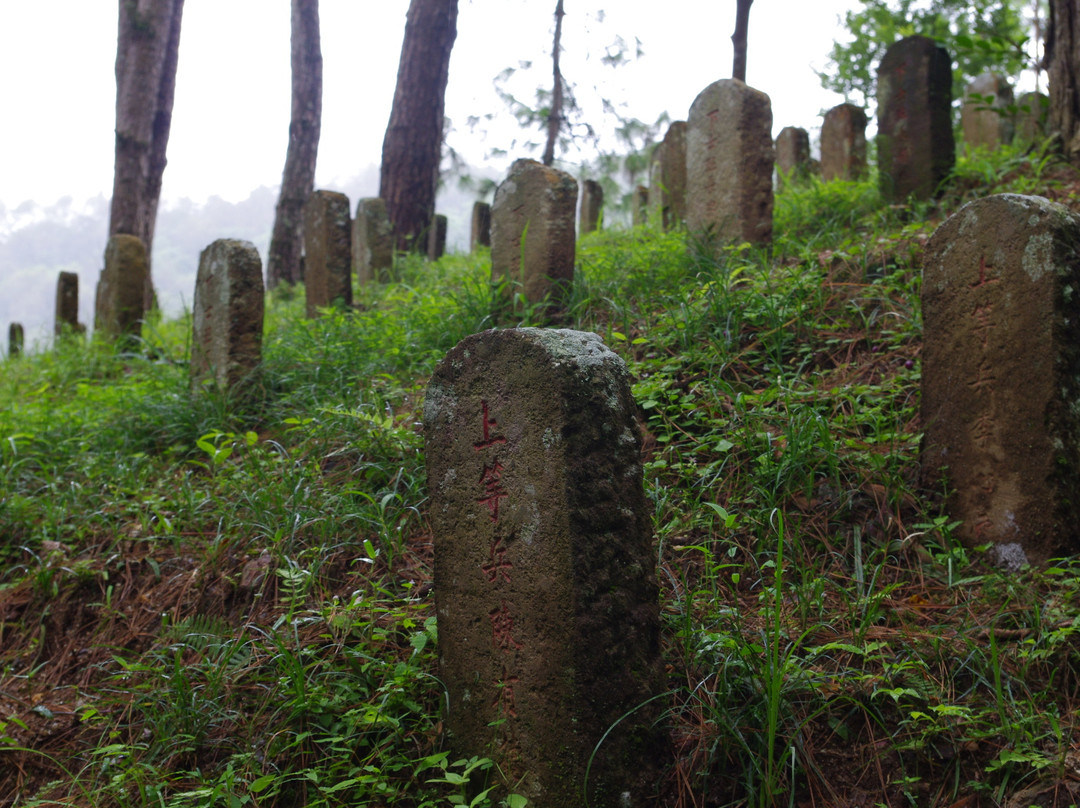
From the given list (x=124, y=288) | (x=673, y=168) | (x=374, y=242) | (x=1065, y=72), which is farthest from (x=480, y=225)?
(x=1065, y=72)

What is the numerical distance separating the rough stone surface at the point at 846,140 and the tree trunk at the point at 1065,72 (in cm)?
212

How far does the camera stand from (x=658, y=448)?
3.38m

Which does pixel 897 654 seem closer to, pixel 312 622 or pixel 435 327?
pixel 312 622

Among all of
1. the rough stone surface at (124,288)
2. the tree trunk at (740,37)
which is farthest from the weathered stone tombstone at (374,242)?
the tree trunk at (740,37)

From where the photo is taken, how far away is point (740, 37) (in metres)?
8.20

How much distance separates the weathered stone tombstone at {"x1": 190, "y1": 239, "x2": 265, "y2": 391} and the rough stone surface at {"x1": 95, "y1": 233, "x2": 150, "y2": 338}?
8.76 feet

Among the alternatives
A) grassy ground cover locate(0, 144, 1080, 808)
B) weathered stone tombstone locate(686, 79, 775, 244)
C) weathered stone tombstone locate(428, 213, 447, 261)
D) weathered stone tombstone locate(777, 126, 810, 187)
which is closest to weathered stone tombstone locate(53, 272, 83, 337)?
weathered stone tombstone locate(428, 213, 447, 261)

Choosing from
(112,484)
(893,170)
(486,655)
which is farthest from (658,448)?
(893,170)

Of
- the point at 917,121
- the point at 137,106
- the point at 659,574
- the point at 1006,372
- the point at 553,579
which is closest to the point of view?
the point at 553,579

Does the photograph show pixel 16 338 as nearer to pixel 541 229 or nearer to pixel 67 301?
pixel 67 301

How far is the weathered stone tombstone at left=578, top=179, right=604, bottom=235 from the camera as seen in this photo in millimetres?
10398

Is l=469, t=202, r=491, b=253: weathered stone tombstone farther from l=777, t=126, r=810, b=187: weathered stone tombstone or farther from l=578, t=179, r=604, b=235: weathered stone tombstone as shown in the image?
l=777, t=126, r=810, b=187: weathered stone tombstone

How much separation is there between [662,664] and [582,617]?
296 millimetres

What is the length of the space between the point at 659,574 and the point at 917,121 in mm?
4804
